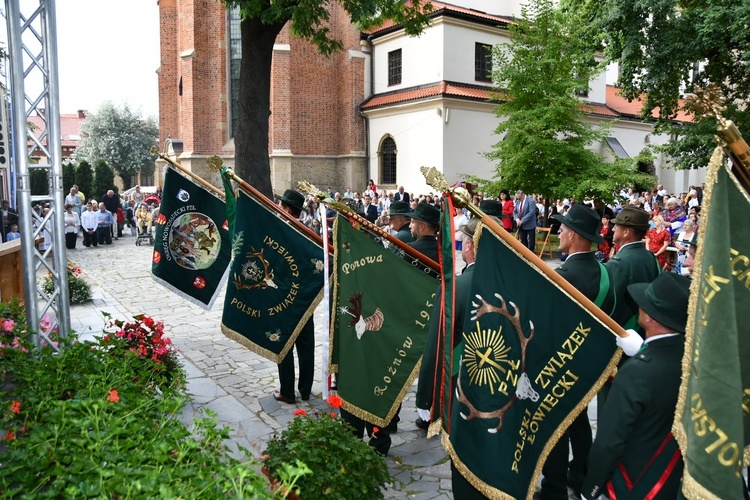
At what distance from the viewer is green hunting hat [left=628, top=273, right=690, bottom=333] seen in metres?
3.01

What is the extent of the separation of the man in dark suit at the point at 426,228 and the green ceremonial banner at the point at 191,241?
9.60 ft

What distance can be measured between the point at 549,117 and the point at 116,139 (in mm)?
44376

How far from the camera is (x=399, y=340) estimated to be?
5098 millimetres

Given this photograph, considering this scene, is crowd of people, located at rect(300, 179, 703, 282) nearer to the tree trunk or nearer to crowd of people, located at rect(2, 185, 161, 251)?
the tree trunk

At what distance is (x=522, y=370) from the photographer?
3477 mm

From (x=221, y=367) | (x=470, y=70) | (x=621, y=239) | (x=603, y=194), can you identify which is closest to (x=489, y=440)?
(x=621, y=239)

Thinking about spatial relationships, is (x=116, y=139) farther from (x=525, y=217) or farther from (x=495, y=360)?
(x=495, y=360)

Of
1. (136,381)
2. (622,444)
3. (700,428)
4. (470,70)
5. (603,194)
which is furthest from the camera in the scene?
(470,70)

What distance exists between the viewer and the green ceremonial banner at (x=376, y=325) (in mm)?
5059

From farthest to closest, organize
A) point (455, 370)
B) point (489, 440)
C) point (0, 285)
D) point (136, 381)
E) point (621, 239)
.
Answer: point (0, 285)
point (621, 239)
point (136, 381)
point (455, 370)
point (489, 440)

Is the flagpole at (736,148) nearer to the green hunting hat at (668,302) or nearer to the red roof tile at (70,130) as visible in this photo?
the green hunting hat at (668,302)

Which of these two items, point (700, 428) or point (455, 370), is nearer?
point (700, 428)

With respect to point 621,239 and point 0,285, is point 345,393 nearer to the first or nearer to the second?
point 621,239

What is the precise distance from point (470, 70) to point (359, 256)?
981 inches
